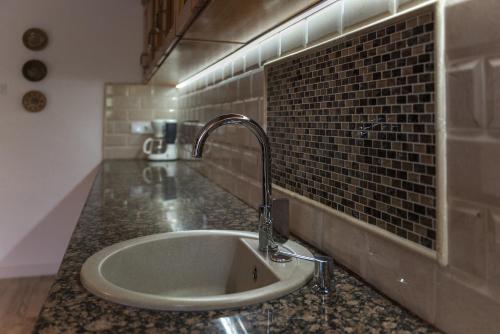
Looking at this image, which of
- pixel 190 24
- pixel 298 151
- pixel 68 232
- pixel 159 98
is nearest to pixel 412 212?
pixel 298 151

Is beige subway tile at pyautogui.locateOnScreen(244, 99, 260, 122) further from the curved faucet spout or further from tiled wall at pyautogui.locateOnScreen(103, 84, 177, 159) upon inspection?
tiled wall at pyautogui.locateOnScreen(103, 84, 177, 159)

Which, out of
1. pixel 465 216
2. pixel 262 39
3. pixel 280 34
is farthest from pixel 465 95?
pixel 262 39

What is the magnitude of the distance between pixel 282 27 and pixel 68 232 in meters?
2.58

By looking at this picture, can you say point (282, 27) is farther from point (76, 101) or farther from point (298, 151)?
point (76, 101)

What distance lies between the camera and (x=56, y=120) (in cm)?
293

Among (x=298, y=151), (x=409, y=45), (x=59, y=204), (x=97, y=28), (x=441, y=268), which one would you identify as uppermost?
(x=97, y=28)

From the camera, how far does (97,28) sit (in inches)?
116

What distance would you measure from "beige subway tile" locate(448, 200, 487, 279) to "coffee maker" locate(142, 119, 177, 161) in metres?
2.44

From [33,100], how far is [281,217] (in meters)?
2.62

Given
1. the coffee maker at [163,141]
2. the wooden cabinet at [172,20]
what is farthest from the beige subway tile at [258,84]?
the coffee maker at [163,141]

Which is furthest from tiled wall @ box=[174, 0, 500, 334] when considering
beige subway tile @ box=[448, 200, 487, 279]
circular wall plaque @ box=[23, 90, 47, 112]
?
circular wall plaque @ box=[23, 90, 47, 112]

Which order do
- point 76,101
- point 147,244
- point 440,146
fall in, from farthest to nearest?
point 76,101
point 147,244
point 440,146

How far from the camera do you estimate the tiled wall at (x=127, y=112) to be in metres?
2.98

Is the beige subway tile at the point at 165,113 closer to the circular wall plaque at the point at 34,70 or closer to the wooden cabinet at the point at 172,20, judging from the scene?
the circular wall plaque at the point at 34,70
